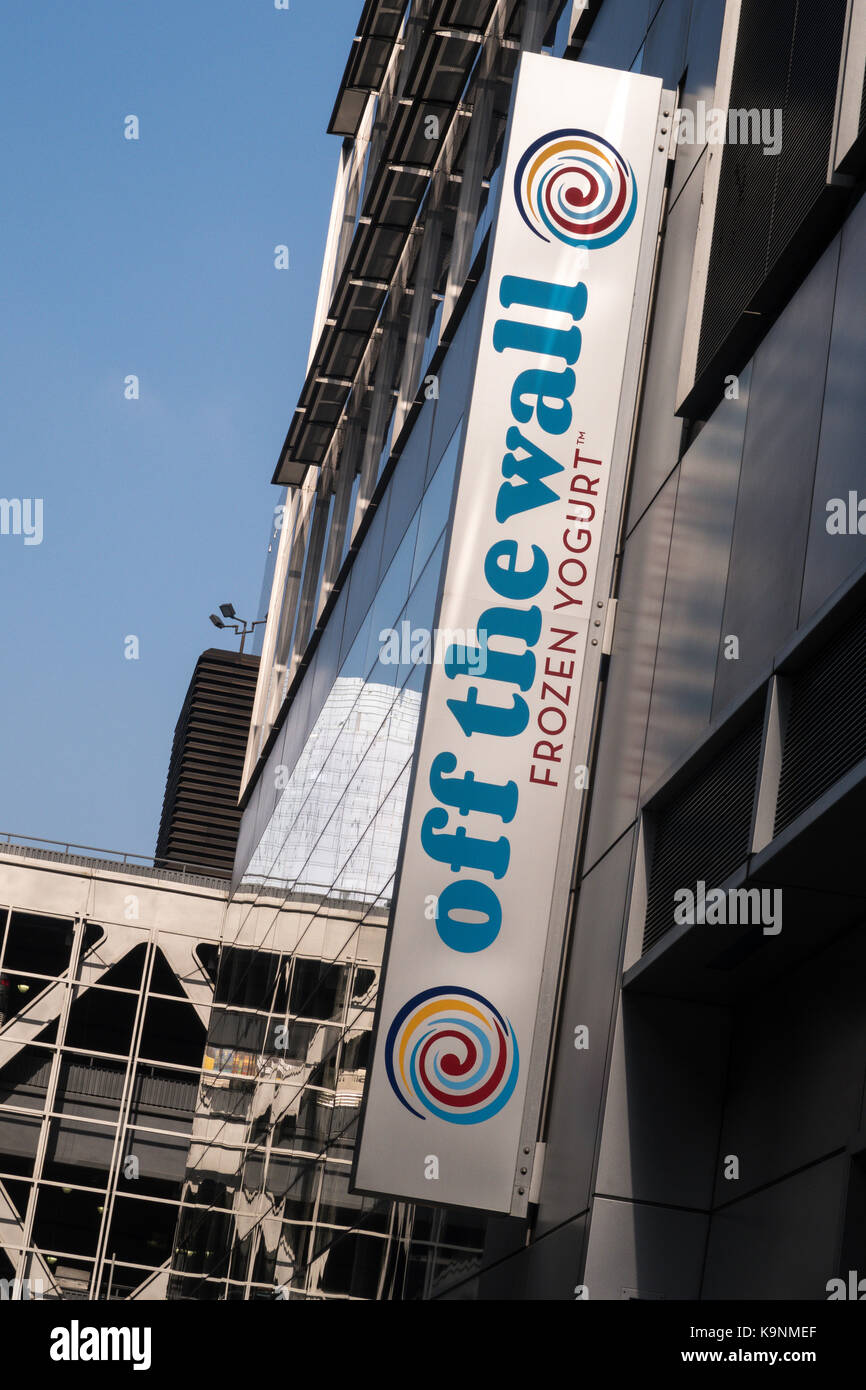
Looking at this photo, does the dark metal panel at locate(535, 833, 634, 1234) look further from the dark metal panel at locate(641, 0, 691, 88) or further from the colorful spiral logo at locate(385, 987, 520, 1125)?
the dark metal panel at locate(641, 0, 691, 88)

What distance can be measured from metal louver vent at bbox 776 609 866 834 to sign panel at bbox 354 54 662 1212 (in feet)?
9.16

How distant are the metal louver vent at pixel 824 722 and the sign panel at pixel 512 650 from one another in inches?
110

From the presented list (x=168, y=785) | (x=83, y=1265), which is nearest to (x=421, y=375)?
(x=83, y=1265)

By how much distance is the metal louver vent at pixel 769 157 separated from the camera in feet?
27.8

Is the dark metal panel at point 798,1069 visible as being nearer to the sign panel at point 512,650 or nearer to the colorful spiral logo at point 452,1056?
the colorful spiral logo at point 452,1056

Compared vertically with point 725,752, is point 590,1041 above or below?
below

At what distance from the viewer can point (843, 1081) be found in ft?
22.4

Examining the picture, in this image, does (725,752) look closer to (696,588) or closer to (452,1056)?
(696,588)

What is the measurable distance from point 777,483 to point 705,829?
1634 mm

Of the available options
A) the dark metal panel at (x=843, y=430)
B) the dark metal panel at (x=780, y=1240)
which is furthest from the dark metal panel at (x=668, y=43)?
the dark metal panel at (x=780, y=1240)

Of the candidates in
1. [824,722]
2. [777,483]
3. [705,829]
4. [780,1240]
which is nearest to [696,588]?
[777,483]

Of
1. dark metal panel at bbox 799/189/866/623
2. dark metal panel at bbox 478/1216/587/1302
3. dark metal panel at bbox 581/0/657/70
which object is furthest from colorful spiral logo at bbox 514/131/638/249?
dark metal panel at bbox 478/1216/587/1302

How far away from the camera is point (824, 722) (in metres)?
6.54
